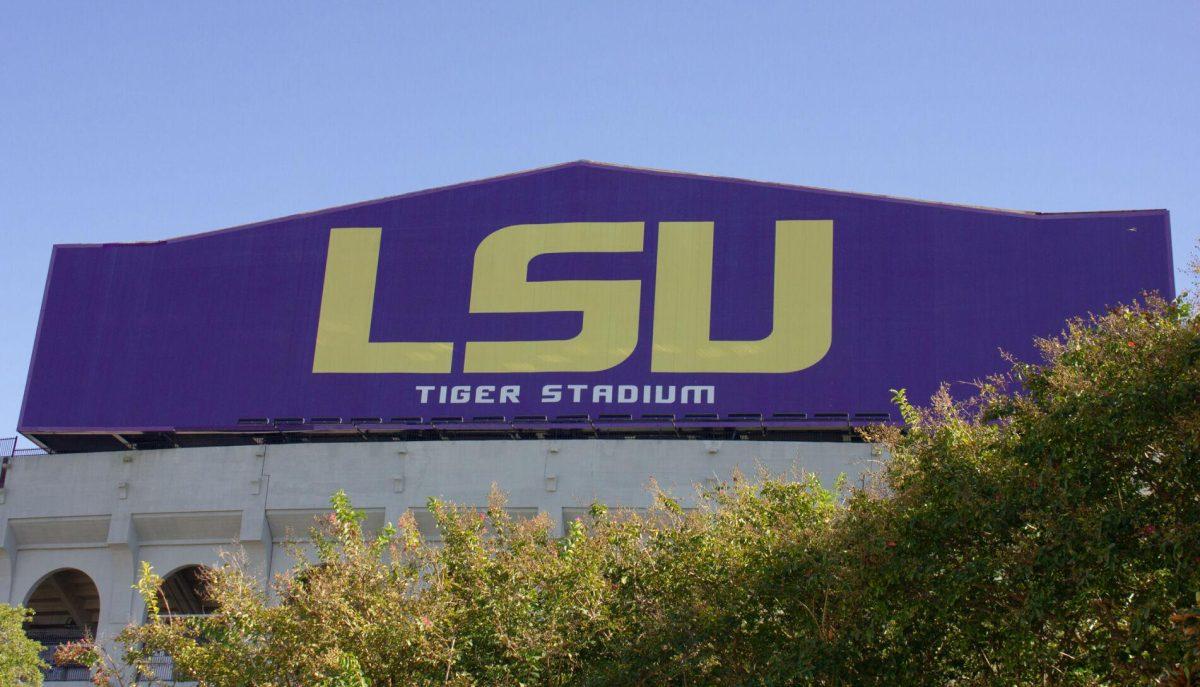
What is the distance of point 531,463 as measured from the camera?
142 feet

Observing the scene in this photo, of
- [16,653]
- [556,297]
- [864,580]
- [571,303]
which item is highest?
[556,297]

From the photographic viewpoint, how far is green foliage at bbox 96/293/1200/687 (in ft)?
58.4

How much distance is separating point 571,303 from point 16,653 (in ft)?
65.2

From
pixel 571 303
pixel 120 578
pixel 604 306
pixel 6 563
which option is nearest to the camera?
pixel 120 578

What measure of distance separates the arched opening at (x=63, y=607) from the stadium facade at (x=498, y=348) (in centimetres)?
21

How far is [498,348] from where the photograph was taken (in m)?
46.5

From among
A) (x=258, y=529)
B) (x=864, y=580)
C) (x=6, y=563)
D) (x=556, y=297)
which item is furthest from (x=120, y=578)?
(x=864, y=580)

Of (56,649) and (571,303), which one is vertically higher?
(571,303)

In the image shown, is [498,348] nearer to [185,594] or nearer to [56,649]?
[185,594]

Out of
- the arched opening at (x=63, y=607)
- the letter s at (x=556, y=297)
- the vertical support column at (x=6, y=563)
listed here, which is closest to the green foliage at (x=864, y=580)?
the letter s at (x=556, y=297)

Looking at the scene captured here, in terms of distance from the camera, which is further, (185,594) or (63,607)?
(63,607)

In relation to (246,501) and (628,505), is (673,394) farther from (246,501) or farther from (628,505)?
(246,501)

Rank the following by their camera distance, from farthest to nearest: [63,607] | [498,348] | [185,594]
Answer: [63,607] < [185,594] < [498,348]

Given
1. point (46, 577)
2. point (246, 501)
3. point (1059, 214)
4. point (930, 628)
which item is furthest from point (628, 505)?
point (930, 628)
